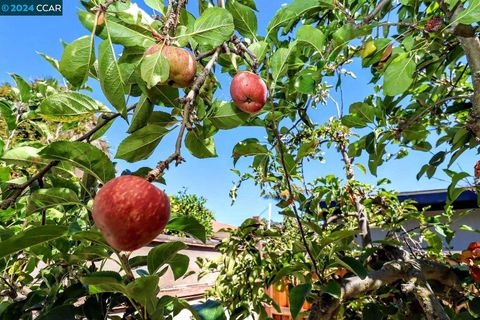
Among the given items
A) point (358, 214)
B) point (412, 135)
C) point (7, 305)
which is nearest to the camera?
point (7, 305)

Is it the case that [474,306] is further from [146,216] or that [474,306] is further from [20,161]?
[20,161]

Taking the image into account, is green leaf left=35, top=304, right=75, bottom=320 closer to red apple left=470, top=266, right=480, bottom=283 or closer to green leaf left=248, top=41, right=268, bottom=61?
green leaf left=248, top=41, right=268, bottom=61

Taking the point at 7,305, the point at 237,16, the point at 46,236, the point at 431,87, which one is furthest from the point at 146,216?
the point at 431,87

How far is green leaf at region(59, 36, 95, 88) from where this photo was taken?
53cm

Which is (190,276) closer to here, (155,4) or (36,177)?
(36,177)

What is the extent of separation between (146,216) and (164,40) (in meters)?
0.32

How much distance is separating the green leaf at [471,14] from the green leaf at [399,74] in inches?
5.8

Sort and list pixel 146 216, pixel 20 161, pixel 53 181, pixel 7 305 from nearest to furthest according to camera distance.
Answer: pixel 146 216 → pixel 20 161 → pixel 53 181 → pixel 7 305

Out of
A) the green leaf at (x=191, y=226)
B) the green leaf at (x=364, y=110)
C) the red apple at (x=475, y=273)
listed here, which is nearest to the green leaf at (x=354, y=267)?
the green leaf at (x=191, y=226)

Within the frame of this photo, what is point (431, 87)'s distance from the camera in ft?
5.86

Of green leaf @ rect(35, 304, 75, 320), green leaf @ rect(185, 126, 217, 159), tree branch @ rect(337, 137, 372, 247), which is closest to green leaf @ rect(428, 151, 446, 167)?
tree branch @ rect(337, 137, 372, 247)

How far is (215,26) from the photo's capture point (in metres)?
0.62

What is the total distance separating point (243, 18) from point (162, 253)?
64cm

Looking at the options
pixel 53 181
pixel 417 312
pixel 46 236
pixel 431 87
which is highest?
pixel 431 87
